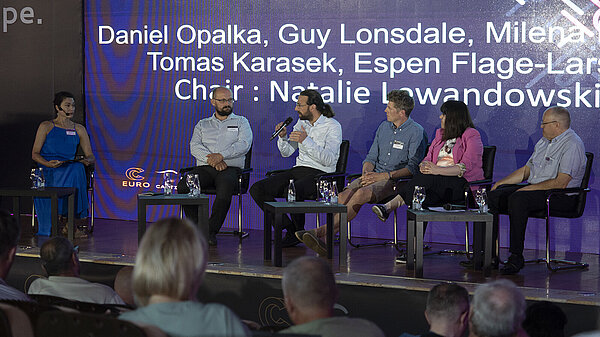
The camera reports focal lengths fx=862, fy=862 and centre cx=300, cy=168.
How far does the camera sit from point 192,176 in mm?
6520

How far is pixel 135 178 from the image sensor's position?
8.53 meters

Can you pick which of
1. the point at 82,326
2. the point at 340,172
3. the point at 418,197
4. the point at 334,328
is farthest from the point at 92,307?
the point at 340,172

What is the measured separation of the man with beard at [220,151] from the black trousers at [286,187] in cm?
24

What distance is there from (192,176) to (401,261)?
170 cm

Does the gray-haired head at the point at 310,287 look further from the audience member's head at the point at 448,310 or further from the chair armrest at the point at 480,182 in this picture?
the chair armrest at the point at 480,182

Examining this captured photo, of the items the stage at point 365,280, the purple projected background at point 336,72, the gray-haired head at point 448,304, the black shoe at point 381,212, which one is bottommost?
the stage at point 365,280

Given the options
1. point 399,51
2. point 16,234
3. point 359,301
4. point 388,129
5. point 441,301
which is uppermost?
point 399,51

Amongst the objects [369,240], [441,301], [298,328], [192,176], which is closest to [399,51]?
[369,240]

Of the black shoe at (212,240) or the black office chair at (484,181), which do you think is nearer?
the black office chair at (484,181)

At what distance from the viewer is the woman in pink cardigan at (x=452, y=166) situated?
20.1 ft

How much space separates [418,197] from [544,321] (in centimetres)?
258

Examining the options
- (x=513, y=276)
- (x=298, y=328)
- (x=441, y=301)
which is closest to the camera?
(x=298, y=328)

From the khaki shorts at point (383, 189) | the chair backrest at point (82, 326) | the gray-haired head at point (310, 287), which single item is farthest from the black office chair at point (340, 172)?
the chair backrest at point (82, 326)

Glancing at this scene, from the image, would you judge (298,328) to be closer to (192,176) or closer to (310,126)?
(192,176)
